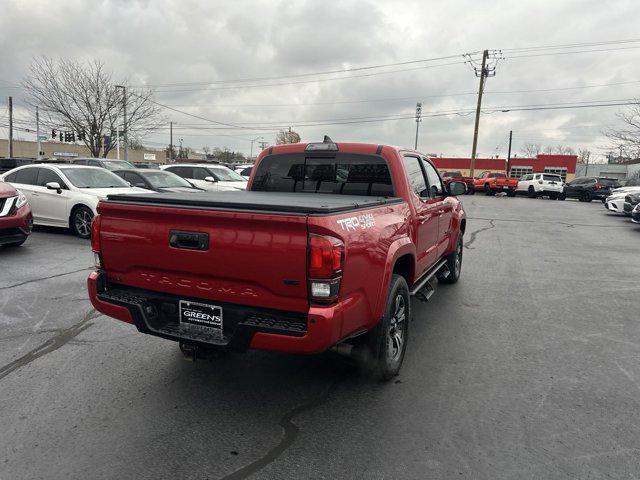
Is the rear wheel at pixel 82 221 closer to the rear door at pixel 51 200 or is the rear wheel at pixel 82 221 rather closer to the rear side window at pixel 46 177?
the rear door at pixel 51 200

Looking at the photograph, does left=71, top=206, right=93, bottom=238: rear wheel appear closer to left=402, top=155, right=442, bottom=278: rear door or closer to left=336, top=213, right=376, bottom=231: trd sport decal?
left=402, top=155, right=442, bottom=278: rear door

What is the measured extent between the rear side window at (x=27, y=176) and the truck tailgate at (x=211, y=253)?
27.8 ft

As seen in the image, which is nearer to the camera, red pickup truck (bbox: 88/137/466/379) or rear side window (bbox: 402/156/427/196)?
red pickup truck (bbox: 88/137/466/379)

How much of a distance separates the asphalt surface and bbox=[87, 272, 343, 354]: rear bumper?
590 mm

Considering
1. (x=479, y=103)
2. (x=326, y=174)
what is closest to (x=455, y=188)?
(x=326, y=174)

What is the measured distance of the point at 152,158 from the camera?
94312 mm

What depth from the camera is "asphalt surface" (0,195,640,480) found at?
2.55 metres

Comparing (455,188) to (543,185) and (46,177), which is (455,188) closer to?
(46,177)

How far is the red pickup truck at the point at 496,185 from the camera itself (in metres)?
32.9

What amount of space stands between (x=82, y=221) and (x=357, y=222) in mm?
8430

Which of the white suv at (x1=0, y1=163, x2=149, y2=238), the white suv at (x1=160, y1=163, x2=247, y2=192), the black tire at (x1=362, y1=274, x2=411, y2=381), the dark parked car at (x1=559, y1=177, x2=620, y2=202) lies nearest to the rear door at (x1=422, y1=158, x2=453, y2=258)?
the black tire at (x1=362, y1=274, x2=411, y2=381)

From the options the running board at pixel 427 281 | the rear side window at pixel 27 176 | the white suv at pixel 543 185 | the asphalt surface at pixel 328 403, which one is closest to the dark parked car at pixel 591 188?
the white suv at pixel 543 185

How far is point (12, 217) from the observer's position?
24.8ft

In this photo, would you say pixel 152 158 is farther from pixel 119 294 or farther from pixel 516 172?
pixel 119 294
